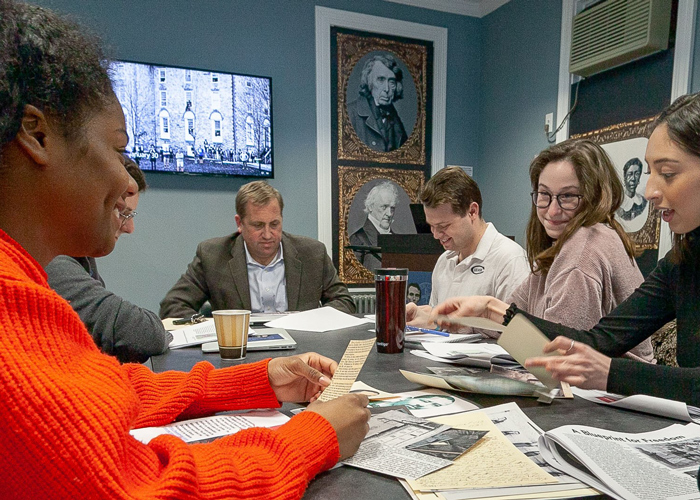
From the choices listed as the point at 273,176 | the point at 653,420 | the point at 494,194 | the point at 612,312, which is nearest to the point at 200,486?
the point at 653,420

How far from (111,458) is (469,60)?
4.39m

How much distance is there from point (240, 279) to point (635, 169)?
245 cm

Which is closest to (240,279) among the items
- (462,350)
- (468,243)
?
(468,243)

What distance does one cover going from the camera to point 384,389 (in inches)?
37.4

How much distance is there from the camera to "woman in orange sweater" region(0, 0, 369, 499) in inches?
15.6

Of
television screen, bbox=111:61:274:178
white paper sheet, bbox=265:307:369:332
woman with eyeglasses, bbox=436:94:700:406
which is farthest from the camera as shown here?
television screen, bbox=111:61:274:178

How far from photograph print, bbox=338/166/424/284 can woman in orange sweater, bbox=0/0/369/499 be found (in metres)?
3.15

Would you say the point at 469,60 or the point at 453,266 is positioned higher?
the point at 469,60

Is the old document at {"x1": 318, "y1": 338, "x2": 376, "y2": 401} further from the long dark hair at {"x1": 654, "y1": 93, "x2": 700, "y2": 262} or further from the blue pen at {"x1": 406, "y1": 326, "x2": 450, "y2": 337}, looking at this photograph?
the long dark hair at {"x1": 654, "y1": 93, "x2": 700, "y2": 262}

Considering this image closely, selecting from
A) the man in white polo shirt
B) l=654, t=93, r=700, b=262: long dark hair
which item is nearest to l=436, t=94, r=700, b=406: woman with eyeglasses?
l=654, t=93, r=700, b=262: long dark hair

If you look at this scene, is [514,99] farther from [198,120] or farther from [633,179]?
[198,120]

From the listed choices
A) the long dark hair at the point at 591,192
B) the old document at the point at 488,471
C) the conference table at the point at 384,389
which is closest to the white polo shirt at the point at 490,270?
the long dark hair at the point at 591,192

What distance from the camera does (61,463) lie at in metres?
0.40

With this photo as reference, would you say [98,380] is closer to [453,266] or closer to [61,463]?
[61,463]
